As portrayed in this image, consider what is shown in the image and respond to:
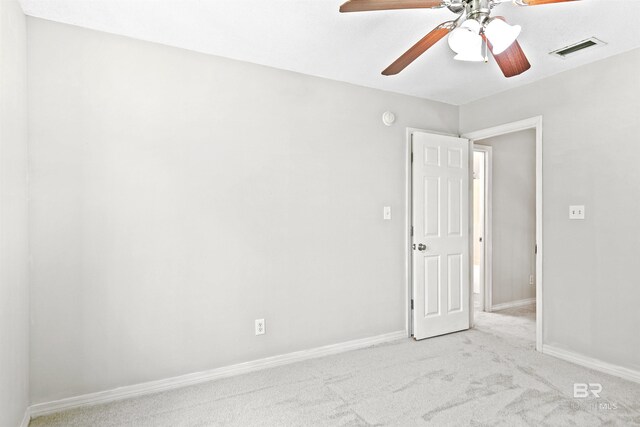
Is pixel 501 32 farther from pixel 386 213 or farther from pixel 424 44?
pixel 386 213

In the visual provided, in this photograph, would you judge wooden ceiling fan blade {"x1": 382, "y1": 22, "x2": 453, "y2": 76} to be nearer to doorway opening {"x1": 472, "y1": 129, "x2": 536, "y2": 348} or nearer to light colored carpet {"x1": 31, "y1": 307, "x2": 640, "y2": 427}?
light colored carpet {"x1": 31, "y1": 307, "x2": 640, "y2": 427}

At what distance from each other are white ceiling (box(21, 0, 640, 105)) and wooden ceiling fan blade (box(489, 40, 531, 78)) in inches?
14.4

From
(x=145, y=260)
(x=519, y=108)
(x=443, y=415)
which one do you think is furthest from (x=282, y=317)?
(x=519, y=108)

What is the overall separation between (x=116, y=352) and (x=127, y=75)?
179 centimetres

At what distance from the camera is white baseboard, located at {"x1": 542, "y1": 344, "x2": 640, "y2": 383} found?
265 centimetres

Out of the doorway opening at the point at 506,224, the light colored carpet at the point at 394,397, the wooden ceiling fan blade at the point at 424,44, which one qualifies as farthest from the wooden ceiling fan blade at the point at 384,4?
the doorway opening at the point at 506,224

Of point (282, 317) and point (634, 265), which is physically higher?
point (634, 265)

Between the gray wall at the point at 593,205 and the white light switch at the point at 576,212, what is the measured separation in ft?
0.11

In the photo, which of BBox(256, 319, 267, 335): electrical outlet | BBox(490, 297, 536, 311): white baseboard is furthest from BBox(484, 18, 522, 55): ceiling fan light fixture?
BBox(490, 297, 536, 311): white baseboard

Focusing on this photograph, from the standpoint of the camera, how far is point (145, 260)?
252 cm

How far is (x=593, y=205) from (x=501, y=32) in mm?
1951

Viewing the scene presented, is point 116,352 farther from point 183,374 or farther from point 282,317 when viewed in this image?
point 282,317

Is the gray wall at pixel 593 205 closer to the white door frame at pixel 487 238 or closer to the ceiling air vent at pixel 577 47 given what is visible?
the ceiling air vent at pixel 577 47

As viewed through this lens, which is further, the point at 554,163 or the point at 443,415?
the point at 554,163
